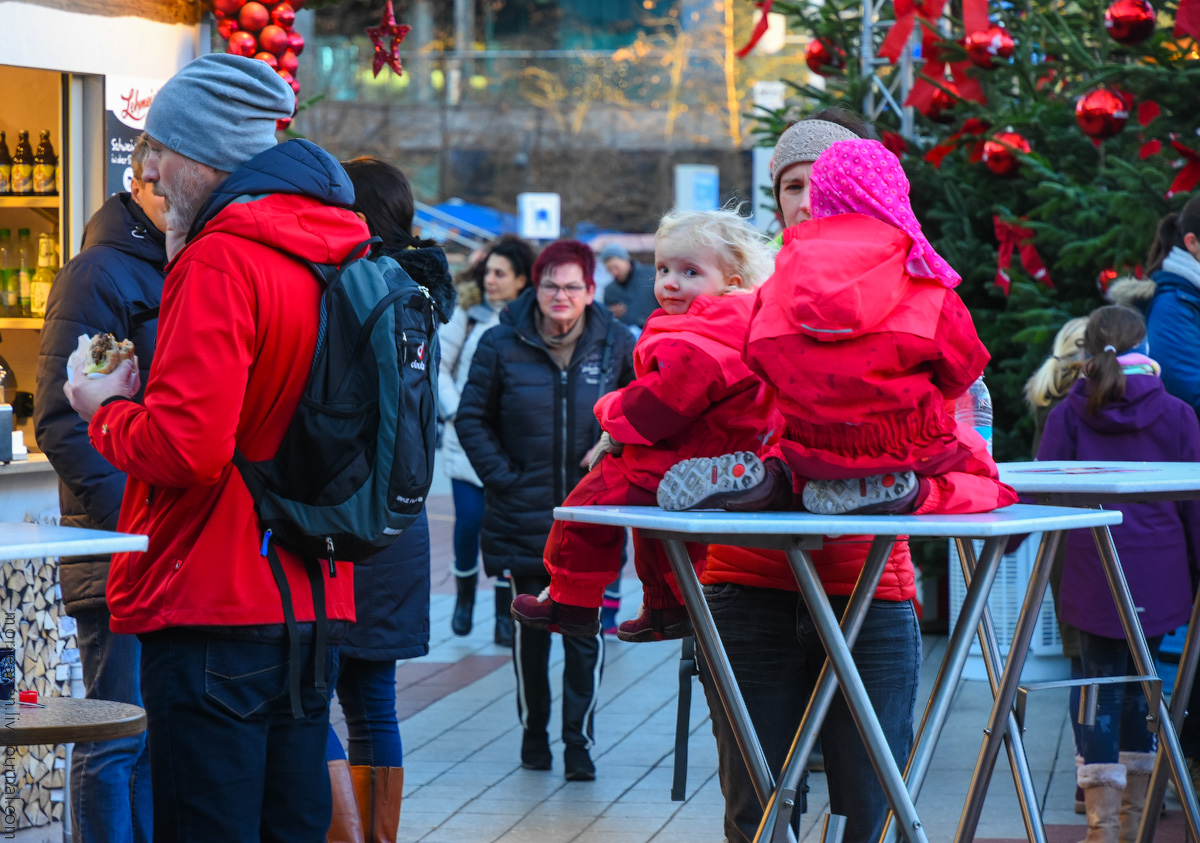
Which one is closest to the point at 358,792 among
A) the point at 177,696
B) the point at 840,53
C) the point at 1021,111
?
the point at 177,696

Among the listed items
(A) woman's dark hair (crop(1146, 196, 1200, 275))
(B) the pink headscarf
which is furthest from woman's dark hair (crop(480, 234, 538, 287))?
(B) the pink headscarf

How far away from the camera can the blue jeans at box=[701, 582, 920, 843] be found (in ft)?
10.4

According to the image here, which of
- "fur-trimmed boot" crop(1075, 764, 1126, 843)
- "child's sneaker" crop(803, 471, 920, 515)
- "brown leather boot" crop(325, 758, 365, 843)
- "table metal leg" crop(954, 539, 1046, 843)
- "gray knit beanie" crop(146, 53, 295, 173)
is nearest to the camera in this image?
"child's sneaker" crop(803, 471, 920, 515)

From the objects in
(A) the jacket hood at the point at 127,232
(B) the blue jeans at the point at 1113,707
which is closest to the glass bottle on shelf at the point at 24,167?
(A) the jacket hood at the point at 127,232

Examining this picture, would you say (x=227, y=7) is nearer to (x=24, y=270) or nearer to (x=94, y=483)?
(x=24, y=270)

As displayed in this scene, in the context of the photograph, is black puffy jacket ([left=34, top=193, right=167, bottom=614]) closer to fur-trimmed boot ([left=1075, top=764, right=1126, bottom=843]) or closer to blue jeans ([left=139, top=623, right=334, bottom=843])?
blue jeans ([left=139, top=623, right=334, bottom=843])

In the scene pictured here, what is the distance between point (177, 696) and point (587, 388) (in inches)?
139

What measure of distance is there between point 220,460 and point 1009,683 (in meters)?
1.60

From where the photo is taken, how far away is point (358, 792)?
4.27m

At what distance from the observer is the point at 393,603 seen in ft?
14.4

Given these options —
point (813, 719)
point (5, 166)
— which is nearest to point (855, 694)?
point (813, 719)

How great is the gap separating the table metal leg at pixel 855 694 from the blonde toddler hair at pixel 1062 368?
303 cm

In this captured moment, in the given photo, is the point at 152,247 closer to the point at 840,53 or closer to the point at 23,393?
the point at 23,393

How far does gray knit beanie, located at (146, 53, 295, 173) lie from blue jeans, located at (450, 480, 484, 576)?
5557mm
